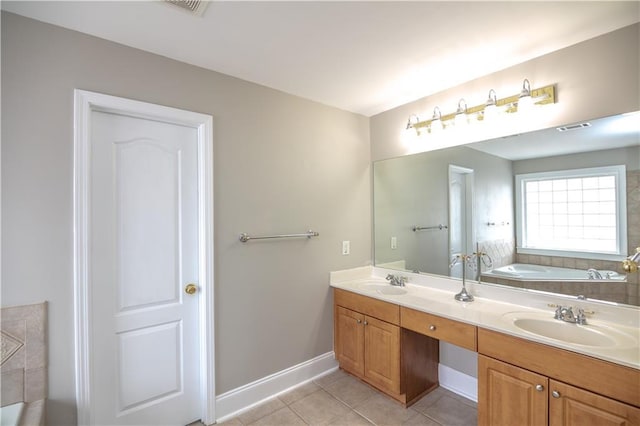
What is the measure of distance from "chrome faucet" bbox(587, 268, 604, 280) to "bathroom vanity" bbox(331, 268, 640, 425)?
17 cm

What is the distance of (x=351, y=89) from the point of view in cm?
240

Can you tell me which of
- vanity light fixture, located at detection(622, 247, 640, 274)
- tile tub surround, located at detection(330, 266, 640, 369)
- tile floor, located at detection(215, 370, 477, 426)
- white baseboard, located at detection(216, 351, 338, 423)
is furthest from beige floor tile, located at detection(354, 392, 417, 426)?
vanity light fixture, located at detection(622, 247, 640, 274)

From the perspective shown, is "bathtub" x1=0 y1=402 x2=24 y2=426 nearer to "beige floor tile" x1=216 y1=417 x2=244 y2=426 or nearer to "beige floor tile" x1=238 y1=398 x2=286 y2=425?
"beige floor tile" x1=216 y1=417 x2=244 y2=426

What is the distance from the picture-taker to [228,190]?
214cm

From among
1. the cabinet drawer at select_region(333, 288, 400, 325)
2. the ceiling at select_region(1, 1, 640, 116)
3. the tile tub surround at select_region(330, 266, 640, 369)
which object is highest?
the ceiling at select_region(1, 1, 640, 116)

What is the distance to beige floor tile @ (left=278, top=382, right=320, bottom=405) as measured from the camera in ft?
7.56

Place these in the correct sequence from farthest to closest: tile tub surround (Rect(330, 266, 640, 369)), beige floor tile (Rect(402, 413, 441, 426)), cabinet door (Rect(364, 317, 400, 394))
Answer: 1. cabinet door (Rect(364, 317, 400, 394))
2. beige floor tile (Rect(402, 413, 441, 426))
3. tile tub surround (Rect(330, 266, 640, 369))

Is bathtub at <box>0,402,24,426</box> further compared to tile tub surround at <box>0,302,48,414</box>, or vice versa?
tile tub surround at <box>0,302,48,414</box>

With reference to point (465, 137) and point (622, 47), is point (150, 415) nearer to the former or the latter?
point (465, 137)

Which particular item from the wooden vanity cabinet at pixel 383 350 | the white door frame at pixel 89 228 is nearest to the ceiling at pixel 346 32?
the white door frame at pixel 89 228

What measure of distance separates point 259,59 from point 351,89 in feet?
2.60

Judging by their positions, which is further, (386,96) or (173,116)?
(386,96)

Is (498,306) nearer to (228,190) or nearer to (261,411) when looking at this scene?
(261,411)

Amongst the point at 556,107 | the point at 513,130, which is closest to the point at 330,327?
the point at 513,130
